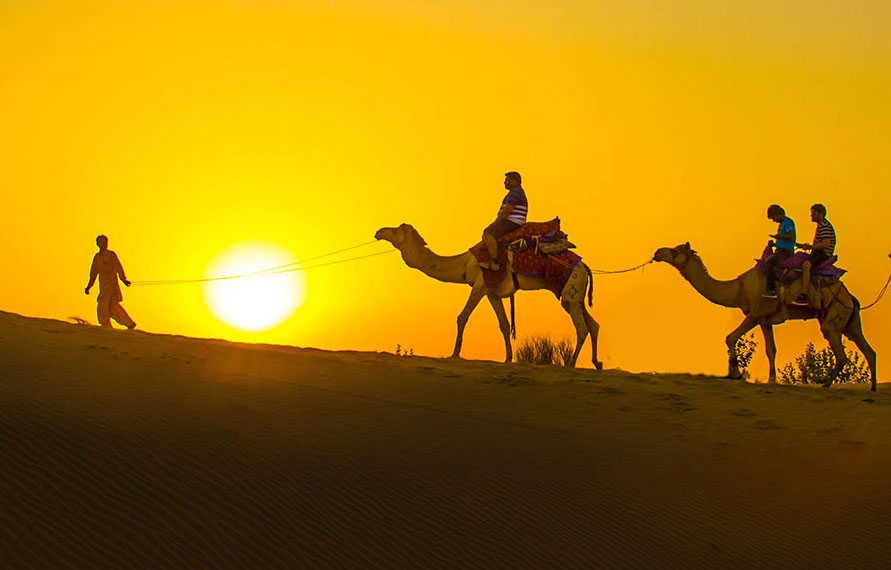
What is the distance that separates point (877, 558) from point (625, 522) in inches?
85.2

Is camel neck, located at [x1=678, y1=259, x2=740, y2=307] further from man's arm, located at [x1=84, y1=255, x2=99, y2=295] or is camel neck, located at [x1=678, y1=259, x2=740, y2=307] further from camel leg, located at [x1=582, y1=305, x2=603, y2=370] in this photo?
man's arm, located at [x1=84, y1=255, x2=99, y2=295]

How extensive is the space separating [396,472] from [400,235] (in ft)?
40.3

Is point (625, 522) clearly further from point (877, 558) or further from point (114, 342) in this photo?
point (114, 342)

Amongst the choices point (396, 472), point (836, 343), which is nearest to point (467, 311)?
point (836, 343)

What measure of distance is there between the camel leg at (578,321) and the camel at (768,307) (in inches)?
72.5

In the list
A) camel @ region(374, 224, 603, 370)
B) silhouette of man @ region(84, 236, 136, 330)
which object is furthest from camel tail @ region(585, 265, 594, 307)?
silhouette of man @ region(84, 236, 136, 330)

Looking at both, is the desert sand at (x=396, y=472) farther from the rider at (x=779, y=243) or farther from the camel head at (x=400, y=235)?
the camel head at (x=400, y=235)

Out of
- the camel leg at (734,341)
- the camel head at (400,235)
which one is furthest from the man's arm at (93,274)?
the camel leg at (734,341)

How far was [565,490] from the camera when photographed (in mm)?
9891

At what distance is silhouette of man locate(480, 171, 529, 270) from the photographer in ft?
63.9

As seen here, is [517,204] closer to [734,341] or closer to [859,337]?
[734,341]

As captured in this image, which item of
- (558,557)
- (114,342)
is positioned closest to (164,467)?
(558,557)

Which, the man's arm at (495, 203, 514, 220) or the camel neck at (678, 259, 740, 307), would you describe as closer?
the man's arm at (495, 203, 514, 220)

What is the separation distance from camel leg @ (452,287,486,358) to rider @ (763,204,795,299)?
5048 millimetres
